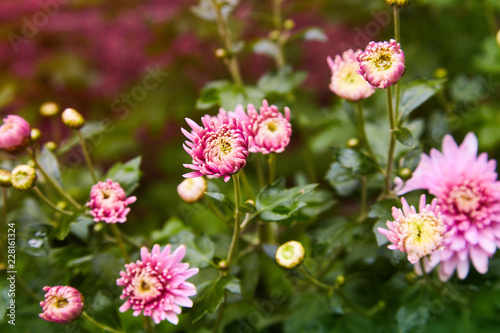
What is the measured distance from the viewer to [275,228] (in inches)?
41.8

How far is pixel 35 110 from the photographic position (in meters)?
1.47

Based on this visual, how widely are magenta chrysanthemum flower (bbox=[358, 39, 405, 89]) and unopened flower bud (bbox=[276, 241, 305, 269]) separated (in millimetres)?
247

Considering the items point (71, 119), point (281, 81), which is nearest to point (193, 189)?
point (71, 119)

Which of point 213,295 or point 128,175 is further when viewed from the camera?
point 128,175

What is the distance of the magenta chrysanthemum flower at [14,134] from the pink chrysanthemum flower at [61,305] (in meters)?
0.23

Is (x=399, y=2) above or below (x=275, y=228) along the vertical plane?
above

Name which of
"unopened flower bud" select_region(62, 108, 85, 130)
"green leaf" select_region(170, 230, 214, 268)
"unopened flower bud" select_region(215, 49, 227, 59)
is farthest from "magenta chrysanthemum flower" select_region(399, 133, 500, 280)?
"unopened flower bud" select_region(62, 108, 85, 130)

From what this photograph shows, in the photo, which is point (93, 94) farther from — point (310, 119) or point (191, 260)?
point (191, 260)

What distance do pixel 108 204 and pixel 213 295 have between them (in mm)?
199

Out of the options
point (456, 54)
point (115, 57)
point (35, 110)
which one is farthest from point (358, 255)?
point (115, 57)

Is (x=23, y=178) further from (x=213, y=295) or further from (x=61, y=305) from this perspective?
(x=213, y=295)

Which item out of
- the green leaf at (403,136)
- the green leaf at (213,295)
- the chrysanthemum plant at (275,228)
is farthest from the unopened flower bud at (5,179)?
the green leaf at (403,136)

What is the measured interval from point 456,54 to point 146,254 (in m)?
1.12

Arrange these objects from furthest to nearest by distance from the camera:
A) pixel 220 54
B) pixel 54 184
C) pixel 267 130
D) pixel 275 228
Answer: pixel 275 228 < pixel 220 54 < pixel 54 184 < pixel 267 130
